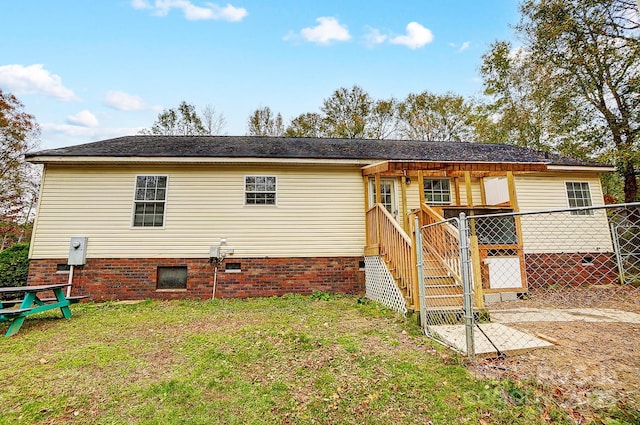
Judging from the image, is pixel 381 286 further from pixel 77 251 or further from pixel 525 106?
pixel 525 106

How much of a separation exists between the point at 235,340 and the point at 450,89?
21401 millimetres

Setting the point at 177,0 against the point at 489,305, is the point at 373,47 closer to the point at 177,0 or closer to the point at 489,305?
the point at 177,0

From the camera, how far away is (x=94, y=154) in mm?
7598

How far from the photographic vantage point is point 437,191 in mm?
8938

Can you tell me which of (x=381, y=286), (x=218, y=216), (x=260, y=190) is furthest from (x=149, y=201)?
(x=381, y=286)

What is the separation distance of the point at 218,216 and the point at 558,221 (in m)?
10.1

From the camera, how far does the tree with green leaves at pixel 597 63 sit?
971 cm

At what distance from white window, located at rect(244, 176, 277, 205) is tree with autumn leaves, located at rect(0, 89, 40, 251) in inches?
626

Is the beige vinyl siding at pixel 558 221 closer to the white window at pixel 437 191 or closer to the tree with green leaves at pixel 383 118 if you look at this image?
A: the white window at pixel 437 191

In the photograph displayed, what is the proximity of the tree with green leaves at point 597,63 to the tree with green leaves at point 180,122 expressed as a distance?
19.3 meters

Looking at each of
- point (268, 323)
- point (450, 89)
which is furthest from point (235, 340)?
point (450, 89)

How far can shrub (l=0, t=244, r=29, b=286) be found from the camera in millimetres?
8727

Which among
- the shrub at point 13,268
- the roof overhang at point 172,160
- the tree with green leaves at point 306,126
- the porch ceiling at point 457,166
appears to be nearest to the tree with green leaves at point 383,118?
the tree with green leaves at point 306,126

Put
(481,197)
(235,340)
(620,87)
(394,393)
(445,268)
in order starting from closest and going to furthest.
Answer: (394,393) < (235,340) < (445,268) < (481,197) < (620,87)
